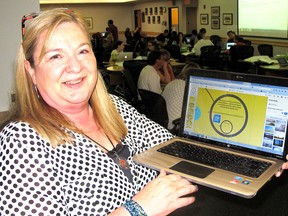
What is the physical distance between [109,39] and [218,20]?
3.66 m

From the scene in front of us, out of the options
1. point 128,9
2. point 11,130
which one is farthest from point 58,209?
point 128,9

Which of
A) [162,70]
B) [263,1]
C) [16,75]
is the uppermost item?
[263,1]

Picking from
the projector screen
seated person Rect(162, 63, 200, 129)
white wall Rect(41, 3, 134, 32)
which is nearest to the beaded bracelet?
seated person Rect(162, 63, 200, 129)

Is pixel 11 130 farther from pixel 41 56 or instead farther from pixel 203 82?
pixel 203 82

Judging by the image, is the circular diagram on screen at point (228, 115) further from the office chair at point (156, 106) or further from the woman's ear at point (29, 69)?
the office chair at point (156, 106)

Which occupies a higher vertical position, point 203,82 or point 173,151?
point 203,82

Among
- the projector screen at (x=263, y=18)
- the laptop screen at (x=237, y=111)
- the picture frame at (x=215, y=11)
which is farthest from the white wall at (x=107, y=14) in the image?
the laptop screen at (x=237, y=111)

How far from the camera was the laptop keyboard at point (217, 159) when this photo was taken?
3.84 ft

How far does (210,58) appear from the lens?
315 inches

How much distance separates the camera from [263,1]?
991 cm

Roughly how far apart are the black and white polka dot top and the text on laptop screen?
1.13ft

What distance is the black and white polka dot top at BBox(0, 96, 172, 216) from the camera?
0.93 metres

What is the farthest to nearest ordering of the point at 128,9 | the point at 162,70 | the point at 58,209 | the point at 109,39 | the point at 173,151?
the point at 128,9, the point at 109,39, the point at 162,70, the point at 173,151, the point at 58,209

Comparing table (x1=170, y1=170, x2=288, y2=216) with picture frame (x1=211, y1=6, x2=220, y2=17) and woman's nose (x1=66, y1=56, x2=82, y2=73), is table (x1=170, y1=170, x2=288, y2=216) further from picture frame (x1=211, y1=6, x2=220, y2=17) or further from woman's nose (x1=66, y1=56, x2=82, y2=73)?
picture frame (x1=211, y1=6, x2=220, y2=17)
